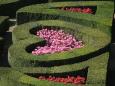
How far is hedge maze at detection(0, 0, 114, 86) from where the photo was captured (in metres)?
12.7

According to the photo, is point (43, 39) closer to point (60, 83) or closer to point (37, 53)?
point (37, 53)

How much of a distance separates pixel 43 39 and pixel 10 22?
15.5 feet

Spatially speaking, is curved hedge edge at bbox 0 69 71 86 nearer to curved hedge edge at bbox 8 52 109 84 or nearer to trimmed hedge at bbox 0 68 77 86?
trimmed hedge at bbox 0 68 77 86

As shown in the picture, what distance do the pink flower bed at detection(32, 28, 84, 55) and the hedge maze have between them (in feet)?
0.70

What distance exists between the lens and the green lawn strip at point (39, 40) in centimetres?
1400

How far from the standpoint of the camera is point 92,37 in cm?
1580

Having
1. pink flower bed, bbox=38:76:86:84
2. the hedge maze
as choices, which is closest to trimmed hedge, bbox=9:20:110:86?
the hedge maze

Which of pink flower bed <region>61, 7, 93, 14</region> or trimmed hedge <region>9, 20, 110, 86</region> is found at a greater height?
pink flower bed <region>61, 7, 93, 14</region>

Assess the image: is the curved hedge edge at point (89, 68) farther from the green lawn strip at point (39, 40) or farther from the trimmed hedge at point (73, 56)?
the green lawn strip at point (39, 40)

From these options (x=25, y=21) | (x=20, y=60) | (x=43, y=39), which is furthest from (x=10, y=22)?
(x=20, y=60)

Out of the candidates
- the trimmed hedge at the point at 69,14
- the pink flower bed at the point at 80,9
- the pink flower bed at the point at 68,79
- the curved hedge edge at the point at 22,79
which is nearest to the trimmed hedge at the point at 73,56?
the pink flower bed at the point at 68,79

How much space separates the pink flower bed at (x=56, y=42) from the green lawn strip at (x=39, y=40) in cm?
27

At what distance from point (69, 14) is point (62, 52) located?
420 cm

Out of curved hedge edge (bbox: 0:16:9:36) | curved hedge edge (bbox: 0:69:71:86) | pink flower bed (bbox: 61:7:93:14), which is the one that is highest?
pink flower bed (bbox: 61:7:93:14)
